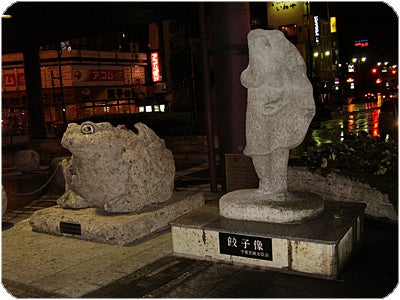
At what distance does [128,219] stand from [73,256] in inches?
37.0

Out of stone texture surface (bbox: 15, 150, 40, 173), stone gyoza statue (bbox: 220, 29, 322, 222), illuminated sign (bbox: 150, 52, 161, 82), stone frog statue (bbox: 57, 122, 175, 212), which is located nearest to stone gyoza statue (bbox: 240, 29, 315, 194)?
stone gyoza statue (bbox: 220, 29, 322, 222)

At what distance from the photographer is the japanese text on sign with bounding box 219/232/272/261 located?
502cm

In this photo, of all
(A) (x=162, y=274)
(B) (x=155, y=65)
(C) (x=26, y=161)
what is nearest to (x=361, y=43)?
(B) (x=155, y=65)

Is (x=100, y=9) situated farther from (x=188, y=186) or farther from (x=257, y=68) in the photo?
(x=257, y=68)

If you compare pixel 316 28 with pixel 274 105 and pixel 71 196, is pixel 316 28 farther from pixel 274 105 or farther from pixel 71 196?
pixel 274 105

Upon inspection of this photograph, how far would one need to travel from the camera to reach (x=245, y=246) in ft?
16.8

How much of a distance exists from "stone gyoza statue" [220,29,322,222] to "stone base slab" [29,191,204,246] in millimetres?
1544

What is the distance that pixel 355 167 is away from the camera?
7.05 meters

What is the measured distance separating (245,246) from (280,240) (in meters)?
0.45

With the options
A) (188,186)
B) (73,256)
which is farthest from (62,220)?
(188,186)

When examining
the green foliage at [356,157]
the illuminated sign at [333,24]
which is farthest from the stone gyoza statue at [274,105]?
the illuminated sign at [333,24]

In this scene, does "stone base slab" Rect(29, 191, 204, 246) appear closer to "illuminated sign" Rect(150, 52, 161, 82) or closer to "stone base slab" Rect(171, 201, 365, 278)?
"stone base slab" Rect(171, 201, 365, 278)

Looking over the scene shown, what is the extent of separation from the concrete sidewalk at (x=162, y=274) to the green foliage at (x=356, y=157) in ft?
2.94

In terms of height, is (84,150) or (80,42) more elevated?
(80,42)
